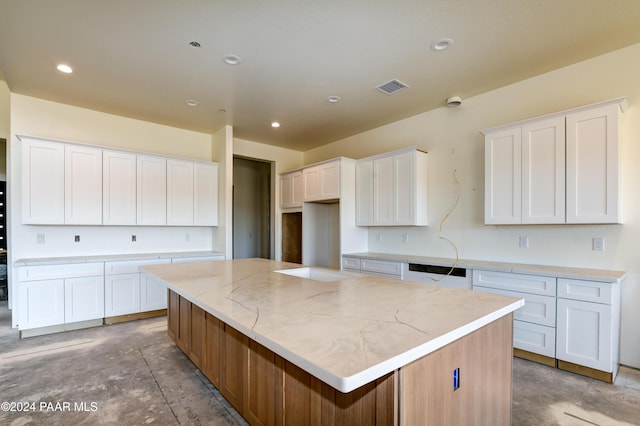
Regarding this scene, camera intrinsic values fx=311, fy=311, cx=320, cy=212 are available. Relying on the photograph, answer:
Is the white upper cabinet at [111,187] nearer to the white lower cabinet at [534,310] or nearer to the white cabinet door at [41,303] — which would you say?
the white cabinet door at [41,303]

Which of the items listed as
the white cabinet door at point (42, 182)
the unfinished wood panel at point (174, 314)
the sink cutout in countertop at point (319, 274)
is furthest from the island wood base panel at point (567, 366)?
the white cabinet door at point (42, 182)

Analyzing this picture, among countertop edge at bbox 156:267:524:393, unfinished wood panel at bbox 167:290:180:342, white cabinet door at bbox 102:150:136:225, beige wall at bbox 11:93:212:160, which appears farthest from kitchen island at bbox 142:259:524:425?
beige wall at bbox 11:93:212:160

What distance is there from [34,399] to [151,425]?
103cm

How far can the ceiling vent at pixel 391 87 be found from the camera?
3.35m

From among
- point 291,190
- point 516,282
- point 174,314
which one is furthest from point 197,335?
point 291,190

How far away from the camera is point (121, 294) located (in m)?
3.99

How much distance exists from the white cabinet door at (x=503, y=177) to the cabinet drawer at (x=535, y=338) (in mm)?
989

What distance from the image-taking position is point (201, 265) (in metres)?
3.03

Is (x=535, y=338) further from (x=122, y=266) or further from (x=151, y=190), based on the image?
(x=151, y=190)

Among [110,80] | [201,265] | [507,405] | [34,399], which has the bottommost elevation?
[34,399]

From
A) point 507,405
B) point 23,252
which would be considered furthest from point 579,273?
point 23,252

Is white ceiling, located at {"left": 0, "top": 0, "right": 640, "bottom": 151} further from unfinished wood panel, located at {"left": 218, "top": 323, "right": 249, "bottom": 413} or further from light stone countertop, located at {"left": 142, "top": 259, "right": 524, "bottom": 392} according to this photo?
unfinished wood panel, located at {"left": 218, "top": 323, "right": 249, "bottom": 413}

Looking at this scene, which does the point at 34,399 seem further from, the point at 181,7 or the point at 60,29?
the point at 181,7

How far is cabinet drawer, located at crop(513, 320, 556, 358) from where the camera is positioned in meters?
2.73
